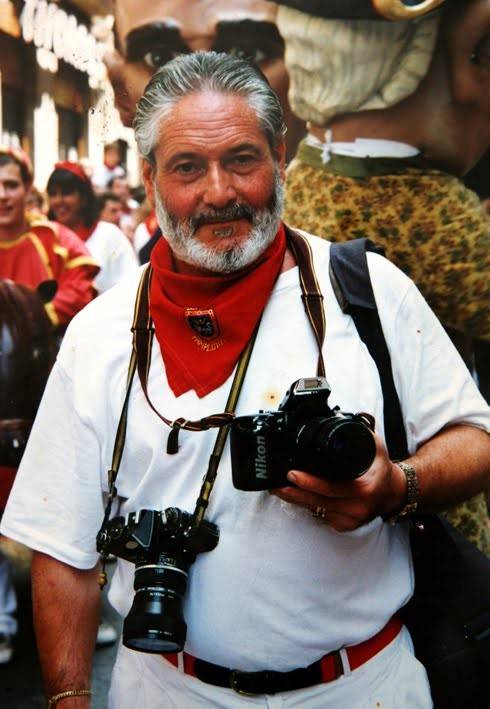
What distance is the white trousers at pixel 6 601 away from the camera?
3.54m

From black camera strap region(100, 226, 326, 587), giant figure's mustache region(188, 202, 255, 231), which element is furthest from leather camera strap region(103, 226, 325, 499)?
giant figure's mustache region(188, 202, 255, 231)

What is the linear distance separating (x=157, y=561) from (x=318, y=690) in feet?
1.43

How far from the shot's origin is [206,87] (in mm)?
1858

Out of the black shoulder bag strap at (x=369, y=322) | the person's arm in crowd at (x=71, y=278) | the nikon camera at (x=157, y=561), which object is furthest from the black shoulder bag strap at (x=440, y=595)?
the person's arm in crowd at (x=71, y=278)

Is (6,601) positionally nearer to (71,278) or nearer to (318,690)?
(71,278)

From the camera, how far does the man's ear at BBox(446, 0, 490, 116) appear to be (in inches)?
94.9

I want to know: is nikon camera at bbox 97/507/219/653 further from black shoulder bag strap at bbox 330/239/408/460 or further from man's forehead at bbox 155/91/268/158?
man's forehead at bbox 155/91/268/158

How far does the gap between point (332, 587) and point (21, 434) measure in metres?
1.71

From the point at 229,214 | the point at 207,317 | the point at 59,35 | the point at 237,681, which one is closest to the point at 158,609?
the point at 237,681

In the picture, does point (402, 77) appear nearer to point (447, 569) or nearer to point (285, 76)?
point (285, 76)

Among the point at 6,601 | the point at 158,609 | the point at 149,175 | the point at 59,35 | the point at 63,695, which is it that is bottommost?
the point at 6,601

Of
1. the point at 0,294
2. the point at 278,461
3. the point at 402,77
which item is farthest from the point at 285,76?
the point at 278,461

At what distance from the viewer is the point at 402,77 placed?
2494mm

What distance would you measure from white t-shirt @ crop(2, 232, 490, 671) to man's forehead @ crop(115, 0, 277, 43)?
3.59ft
